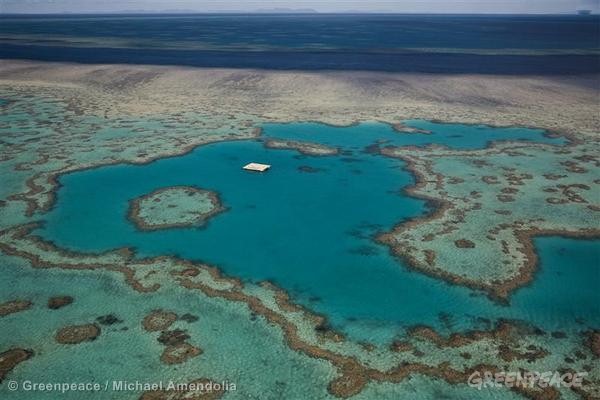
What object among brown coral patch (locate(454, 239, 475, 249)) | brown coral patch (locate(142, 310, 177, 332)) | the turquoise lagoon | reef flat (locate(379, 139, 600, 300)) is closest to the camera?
brown coral patch (locate(142, 310, 177, 332))

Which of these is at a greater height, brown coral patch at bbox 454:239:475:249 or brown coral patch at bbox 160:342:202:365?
brown coral patch at bbox 454:239:475:249

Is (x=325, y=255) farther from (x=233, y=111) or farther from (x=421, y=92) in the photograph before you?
(x=421, y=92)

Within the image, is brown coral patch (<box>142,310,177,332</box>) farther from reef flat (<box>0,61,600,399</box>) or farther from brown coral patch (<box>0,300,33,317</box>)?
brown coral patch (<box>0,300,33,317</box>)

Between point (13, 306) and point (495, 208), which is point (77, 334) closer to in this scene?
point (13, 306)

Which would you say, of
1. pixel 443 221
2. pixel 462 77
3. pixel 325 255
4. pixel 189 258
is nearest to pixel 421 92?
pixel 462 77

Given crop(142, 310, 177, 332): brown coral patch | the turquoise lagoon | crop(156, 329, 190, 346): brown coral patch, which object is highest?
the turquoise lagoon

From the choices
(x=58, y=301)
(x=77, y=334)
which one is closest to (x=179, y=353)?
(x=77, y=334)

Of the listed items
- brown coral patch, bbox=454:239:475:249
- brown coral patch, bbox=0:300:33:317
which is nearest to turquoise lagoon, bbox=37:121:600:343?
brown coral patch, bbox=454:239:475:249
